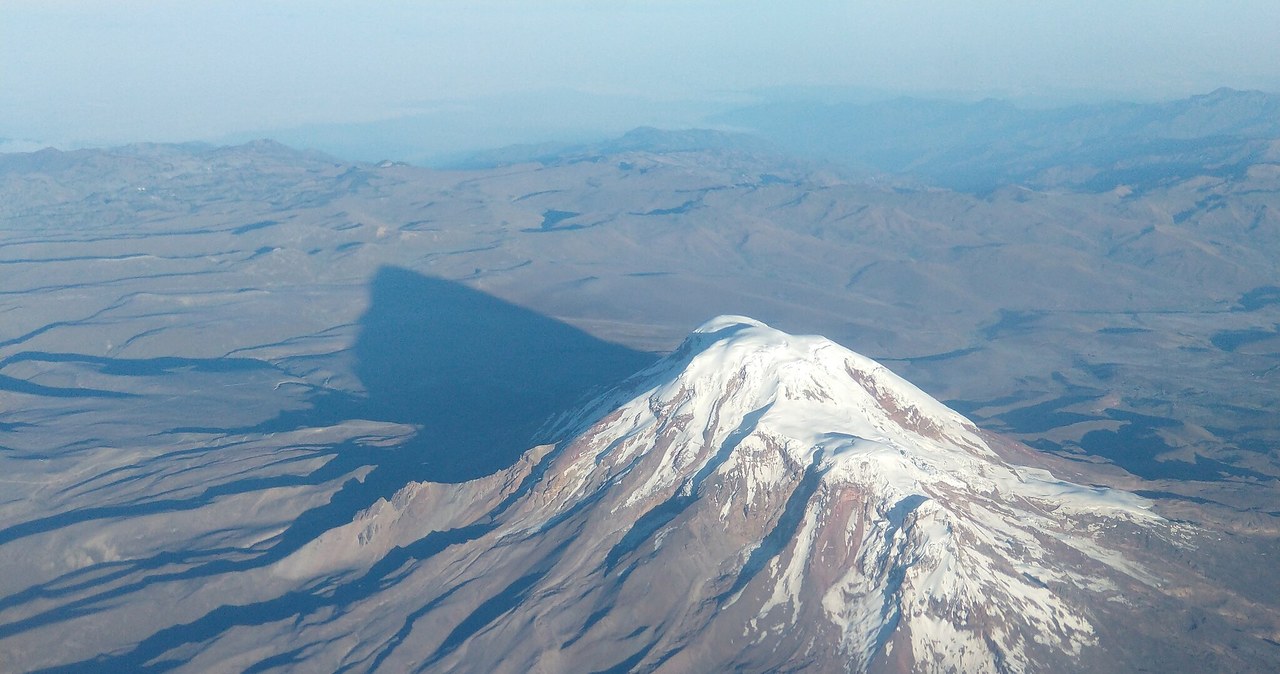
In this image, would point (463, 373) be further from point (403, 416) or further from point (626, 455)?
point (626, 455)

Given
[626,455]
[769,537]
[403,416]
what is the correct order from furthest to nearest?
1. [403,416]
2. [626,455]
3. [769,537]

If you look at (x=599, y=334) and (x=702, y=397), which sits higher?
(x=702, y=397)

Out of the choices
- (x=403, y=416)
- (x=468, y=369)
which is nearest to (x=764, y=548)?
(x=403, y=416)

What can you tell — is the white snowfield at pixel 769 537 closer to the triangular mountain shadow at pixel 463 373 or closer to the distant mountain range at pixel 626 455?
the distant mountain range at pixel 626 455

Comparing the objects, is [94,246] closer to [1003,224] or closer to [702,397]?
[702,397]

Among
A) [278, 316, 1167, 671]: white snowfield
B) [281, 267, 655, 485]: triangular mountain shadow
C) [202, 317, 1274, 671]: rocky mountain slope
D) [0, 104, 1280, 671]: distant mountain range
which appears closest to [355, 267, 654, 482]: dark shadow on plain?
[281, 267, 655, 485]: triangular mountain shadow

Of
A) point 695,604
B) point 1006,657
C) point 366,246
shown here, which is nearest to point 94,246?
point 366,246

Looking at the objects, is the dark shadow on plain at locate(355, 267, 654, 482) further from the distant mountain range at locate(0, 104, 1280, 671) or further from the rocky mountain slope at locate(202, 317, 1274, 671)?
the rocky mountain slope at locate(202, 317, 1274, 671)
